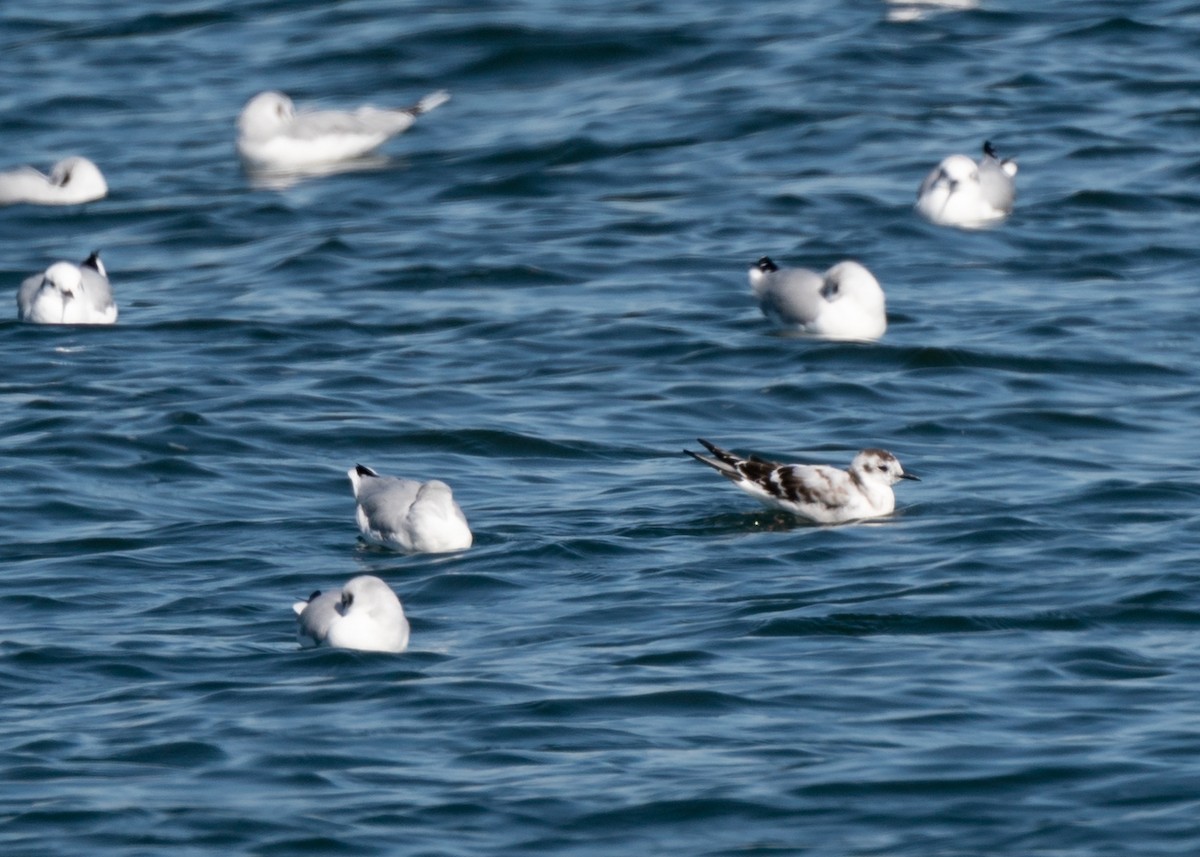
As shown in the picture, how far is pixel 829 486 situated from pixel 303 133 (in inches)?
422

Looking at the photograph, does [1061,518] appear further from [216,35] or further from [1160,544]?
[216,35]

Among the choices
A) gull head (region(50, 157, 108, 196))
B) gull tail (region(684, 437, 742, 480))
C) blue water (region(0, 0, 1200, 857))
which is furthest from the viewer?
gull head (region(50, 157, 108, 196))

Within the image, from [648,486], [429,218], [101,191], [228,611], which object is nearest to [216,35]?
[101,191]

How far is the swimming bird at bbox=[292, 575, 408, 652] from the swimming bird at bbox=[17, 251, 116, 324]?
6955 mm

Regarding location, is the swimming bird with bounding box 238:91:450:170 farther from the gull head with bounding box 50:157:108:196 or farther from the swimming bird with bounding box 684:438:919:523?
the swimming bird with bounding box 684:438:919:523

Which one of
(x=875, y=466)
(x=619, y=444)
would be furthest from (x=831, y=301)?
(x=875, y=466)

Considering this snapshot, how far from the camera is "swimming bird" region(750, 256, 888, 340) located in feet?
49.9

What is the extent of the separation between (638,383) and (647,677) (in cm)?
567

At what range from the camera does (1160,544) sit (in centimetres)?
1111

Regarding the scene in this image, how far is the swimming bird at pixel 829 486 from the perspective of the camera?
11.7 meters

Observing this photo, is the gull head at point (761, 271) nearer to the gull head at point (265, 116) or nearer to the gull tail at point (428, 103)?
the gull head at point (265, 116)

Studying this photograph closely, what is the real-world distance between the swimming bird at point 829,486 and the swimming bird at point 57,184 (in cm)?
989

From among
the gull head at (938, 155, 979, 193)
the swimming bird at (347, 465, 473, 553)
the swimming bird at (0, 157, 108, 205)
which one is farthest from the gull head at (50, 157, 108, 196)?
the swimming bird at (347, 465, 473, 553)

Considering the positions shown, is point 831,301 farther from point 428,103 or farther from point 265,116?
point 428,103
